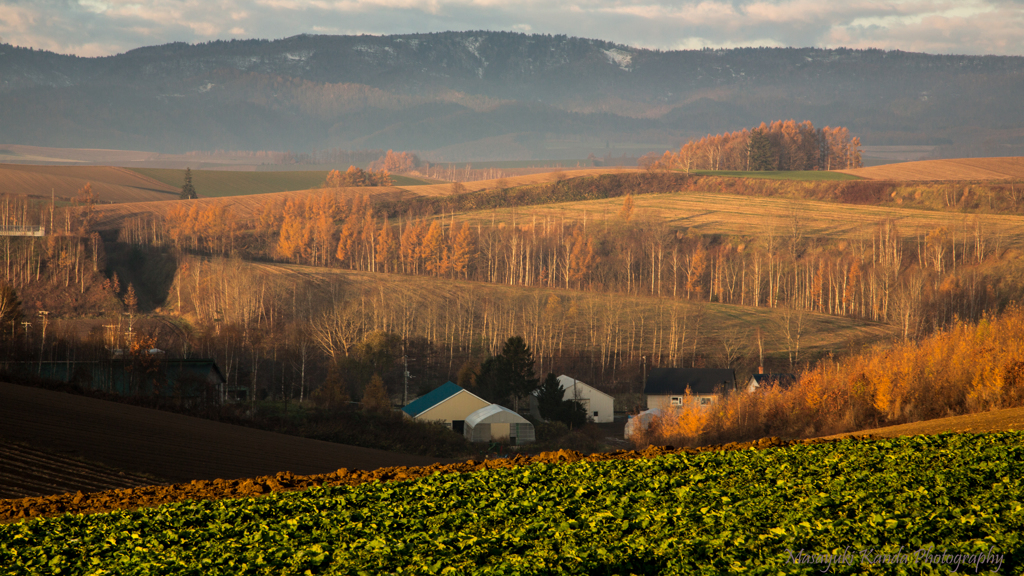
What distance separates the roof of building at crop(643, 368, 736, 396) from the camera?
6269 centimetres

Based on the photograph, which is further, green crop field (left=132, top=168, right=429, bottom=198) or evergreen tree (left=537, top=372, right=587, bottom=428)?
green crop field (left=132, top=168, right=429, bottom=198)

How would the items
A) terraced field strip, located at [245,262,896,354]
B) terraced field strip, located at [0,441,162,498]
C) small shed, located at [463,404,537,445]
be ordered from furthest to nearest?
terraced field strip, located at [245,262,896,354] < small shed, located at [463,404,537,445] < terraced field strip, located at [0,441,162,498]

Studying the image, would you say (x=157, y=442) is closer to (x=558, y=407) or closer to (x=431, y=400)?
(x=431, y=400)

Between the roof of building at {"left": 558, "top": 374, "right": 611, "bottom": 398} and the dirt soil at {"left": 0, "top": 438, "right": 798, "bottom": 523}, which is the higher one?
the dirt soil at {"left": 0, "top": 438, "right": 798, "bottom": 523}

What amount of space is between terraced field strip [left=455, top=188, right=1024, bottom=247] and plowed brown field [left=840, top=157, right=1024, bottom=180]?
17989 mm

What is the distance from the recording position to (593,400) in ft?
199

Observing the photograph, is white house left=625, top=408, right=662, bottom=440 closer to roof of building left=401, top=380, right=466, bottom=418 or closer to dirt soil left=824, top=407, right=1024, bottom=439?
roof of building left=401, top=380, right=466, bottom=418

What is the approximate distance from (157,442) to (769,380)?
45.9 metres

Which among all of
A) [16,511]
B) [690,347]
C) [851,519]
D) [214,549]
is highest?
[851,519]

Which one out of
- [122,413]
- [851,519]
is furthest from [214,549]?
[122,413]

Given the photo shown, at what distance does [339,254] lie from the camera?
4181 inches

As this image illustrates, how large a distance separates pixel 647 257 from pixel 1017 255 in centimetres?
4128

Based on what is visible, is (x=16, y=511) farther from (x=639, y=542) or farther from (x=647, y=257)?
(x=647, y=257)

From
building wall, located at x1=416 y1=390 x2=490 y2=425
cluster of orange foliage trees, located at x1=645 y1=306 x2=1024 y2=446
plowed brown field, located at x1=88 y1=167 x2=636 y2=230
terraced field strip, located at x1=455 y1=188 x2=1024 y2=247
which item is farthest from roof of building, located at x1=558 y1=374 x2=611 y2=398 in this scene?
plowed brown field, located at x1=88 y1=167 x2=636 y2=230
